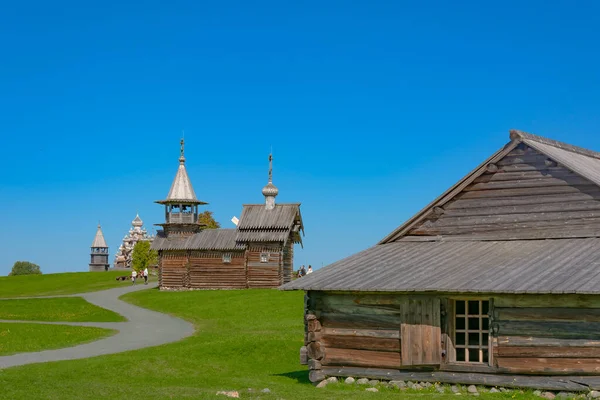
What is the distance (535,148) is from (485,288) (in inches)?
261

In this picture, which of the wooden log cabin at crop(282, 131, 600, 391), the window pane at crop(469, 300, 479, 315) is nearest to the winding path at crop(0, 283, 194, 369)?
the wooden log cabin at crop(282, 131, 600, 391)

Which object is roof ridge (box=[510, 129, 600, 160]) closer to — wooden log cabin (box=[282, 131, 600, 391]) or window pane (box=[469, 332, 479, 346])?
wooden log cabin (box=[282, 131, 600, 391])

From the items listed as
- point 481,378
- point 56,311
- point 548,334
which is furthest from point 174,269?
point 548,334

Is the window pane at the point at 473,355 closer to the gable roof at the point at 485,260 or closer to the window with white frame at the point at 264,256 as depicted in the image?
the gable roof at the point at 485,260

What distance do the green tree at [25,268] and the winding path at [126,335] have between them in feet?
261

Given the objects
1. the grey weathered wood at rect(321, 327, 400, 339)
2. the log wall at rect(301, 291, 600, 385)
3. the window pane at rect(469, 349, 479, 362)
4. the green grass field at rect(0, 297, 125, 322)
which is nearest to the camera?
the log wall at rect(301, 291, 600, 385)

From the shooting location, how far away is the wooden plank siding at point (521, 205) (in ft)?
77.5

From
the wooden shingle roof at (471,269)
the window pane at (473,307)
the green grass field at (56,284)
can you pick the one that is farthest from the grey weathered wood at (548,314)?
the green grass field at (56,284)

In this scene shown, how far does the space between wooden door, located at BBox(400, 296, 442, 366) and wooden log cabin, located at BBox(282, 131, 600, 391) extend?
0.03 meters

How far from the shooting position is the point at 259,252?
214 feet

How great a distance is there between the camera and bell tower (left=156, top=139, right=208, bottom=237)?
69062 mm

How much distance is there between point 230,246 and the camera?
6562 cm

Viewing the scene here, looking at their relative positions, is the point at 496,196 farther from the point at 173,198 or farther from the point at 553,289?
the point at 173,198

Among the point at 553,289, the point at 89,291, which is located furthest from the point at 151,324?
the point at 89,291
